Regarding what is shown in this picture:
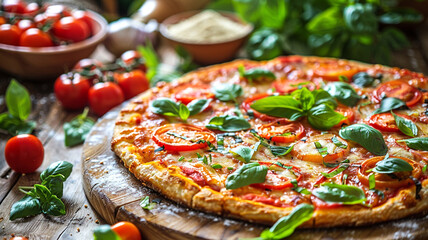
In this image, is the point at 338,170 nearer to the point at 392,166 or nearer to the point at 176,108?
the point at 392,166

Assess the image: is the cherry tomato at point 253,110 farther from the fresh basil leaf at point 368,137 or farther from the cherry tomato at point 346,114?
the fresh basil leaf at point 368,137

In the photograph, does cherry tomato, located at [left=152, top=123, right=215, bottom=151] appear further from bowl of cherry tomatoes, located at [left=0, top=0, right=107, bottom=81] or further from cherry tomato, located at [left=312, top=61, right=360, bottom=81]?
bowl of cherry tomatoes, located at [left=0, top=0, right=107, bottom=81]

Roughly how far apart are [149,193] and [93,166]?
59 centimetres

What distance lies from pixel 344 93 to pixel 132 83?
2.17m

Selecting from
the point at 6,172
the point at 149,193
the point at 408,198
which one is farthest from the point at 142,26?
the point at 408,198

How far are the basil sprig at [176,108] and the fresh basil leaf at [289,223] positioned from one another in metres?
1.39

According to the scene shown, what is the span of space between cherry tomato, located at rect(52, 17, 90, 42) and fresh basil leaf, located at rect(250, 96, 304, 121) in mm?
2599

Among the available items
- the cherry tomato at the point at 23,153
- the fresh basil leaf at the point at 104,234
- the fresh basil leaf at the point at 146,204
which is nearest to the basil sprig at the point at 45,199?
the cherry tomato at the point at 23,153

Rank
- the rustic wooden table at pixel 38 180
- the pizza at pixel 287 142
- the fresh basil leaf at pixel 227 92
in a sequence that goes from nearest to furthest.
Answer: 1. the pizza at pixel 287 142
2. the rustic wooden table at pixel 38 180
3. the fresh basil leaf at pixel 227 92

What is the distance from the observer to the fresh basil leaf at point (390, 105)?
3.65m

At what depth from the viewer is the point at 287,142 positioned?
3410 millimetres

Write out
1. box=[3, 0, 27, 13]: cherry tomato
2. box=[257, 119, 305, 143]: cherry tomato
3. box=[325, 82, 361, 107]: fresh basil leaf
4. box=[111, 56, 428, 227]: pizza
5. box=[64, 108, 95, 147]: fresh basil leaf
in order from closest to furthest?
box=[111, 56, 428, 227]: pizza
box=[257, 119, 305, 143]: cherry tomato
box=[325, 82, 361, 107]: fresh basil leaf
box=[64, 108, 95, 147]: fresh basil leaf
box=[3, 0, 27, 13]: cherry tomato

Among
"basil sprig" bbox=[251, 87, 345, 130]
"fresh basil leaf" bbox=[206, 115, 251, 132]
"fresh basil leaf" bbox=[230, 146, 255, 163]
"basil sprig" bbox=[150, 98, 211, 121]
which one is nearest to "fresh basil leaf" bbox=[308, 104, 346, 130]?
"basil sprig" bbox=[251, 87, 345, 130]

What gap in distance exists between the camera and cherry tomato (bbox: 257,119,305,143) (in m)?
3.40
